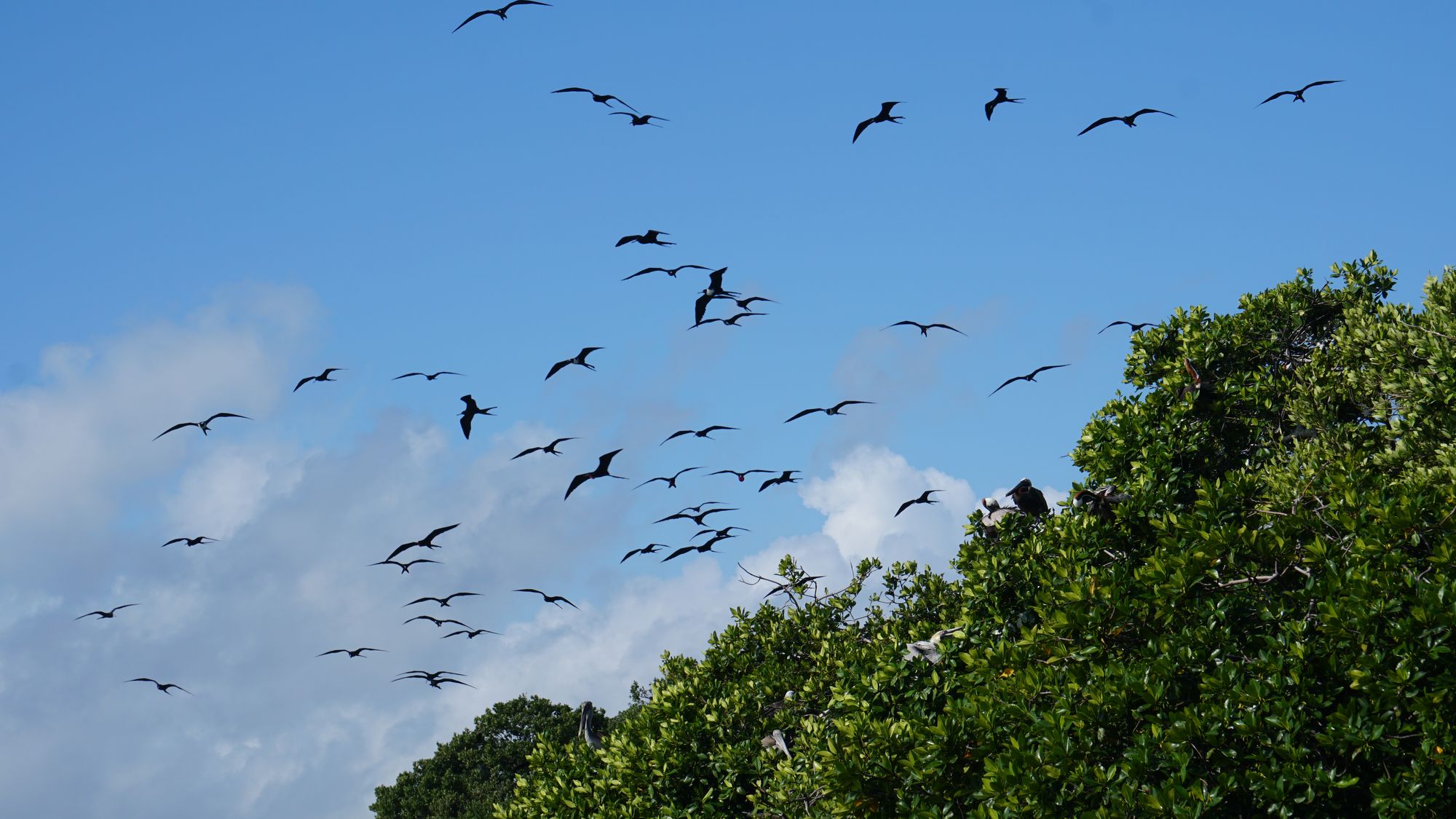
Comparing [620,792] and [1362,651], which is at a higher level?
[620,792]

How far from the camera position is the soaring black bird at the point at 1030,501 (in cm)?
1772

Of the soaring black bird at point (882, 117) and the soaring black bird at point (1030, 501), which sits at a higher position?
the soaring black bird at point (882, 117)

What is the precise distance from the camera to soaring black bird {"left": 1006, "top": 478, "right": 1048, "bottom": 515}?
58.1ft

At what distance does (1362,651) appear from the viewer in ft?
39.4

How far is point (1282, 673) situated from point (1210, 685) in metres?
0.72

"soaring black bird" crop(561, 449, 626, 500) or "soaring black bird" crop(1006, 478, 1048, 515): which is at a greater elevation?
"soaring black bird" crop(561, 449, 626, 500)

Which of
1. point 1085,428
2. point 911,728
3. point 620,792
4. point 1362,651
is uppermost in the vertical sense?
point 1085,428

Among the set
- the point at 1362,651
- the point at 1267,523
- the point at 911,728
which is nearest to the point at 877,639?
the point at 911,728

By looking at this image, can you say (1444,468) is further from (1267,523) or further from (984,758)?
(984,758)

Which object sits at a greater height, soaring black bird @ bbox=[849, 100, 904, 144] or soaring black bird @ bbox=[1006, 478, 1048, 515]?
soaring black bird @ bbox=[849, 100, 904, 144]

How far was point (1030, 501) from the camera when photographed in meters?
17.7

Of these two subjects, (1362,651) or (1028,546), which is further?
(1028,546)

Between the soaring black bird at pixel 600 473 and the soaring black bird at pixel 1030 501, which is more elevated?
the soaring black bird at pixel 600 473

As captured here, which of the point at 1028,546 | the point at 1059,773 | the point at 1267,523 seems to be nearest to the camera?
the point at 1059,773
